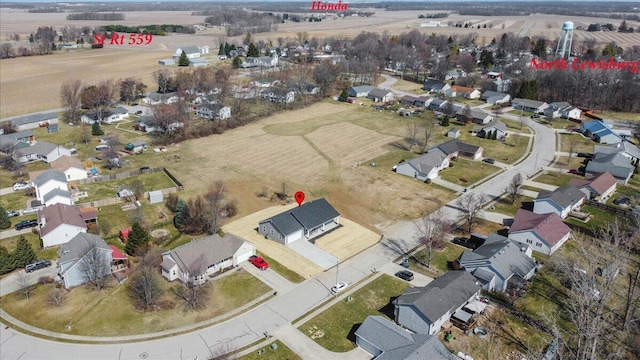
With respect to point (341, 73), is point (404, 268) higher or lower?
lower

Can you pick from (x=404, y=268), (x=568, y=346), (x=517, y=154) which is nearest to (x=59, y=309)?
(x=404, y=268)

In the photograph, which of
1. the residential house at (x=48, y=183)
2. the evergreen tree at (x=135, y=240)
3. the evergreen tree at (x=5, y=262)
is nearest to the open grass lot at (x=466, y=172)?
the evergreen tree at (x=135, y=240)

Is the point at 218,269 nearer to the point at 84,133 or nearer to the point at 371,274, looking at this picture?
the point at 371,274

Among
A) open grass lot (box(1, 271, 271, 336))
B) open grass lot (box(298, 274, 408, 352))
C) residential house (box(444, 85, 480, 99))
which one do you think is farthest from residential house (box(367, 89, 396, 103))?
open grass lot (box(1, 271, 271, 336))

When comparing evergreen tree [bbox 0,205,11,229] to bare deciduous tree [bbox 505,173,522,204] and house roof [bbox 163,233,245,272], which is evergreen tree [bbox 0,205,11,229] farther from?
bare deciduous tree [bbox 505,173,522,204]

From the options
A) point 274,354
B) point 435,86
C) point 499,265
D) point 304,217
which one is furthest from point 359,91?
point 274,354

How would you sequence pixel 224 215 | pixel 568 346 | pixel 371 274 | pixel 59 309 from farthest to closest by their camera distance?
1. pixel 224 215
2. pixel 371 274
3. pixel 59 309
4. pixel 568 346

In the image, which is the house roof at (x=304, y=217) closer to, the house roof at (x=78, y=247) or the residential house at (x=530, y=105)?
the house roof at (x=78, y=247)
